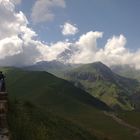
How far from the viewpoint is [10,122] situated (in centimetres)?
4784

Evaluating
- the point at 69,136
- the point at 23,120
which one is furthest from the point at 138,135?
the point at 23,120

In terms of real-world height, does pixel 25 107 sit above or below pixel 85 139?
above

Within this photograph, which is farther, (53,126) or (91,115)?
(91,115)

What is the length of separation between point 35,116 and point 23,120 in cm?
988

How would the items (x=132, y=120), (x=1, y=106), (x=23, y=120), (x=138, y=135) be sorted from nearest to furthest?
(x=1, y=106) → (x=23, y=120) → (x=138, y=135) → (x=132, y=120)

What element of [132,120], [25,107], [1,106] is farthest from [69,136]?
[132,120]

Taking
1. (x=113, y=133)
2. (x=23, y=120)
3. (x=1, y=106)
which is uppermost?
(x=1, y=106)

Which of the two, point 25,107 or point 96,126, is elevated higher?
point 25,107

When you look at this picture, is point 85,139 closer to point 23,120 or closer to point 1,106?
point 23,120

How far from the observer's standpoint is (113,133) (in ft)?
405

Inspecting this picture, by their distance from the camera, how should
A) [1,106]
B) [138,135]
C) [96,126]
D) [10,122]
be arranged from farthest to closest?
[96,126] → [138,135] → [10,122] → [1,106]

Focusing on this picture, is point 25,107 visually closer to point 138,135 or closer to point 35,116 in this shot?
point 35,116

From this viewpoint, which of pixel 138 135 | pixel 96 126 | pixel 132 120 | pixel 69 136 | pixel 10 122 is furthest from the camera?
pixel 132 120

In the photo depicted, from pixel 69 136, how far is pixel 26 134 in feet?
57.9
